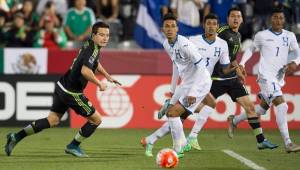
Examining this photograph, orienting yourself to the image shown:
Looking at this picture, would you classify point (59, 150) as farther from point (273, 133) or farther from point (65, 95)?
point (273, 133)

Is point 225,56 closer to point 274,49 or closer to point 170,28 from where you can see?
point 274,49

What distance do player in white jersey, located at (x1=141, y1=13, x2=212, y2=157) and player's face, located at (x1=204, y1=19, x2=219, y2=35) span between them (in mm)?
1276

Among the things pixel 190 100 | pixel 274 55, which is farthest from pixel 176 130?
pixel 274 55

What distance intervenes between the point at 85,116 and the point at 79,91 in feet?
1.21

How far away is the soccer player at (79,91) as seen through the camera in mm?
11906

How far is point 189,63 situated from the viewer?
11648mm

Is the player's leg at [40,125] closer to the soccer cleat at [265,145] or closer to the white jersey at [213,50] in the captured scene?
the white jersey at [213,50]

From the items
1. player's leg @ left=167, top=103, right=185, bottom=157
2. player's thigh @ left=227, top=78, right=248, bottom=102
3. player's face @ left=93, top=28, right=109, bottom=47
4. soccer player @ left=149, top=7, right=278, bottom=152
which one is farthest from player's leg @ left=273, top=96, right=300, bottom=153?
player's face @ left=93, top=28, right=109, bottom=47

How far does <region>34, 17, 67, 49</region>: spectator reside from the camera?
1973 centimetres

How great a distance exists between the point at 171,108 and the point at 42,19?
360 inches

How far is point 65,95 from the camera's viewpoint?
39.9 feet

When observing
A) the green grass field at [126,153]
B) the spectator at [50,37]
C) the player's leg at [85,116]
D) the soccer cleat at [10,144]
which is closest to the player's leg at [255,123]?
the green grass field at [126,153]

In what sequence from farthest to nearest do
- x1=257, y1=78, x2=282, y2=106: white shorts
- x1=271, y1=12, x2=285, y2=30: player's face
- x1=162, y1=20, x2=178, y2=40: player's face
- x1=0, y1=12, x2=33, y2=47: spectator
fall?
1. x1=0, y1=12, x2=33, y2=47: spectator
2. x1=257, y1=78, x2=282, y2=106: white shorts
3. x1=271, y1=12, x2=285, y2=30: player's face
4. x1=162, y1=20, x2=178, y2=40: player's face

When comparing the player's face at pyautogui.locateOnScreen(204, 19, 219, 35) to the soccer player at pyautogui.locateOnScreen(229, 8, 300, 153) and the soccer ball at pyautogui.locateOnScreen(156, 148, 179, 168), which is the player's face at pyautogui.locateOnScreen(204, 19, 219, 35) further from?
the soccer ball at pyautogui.locateOnScreen(156, 148, 179, 168)
